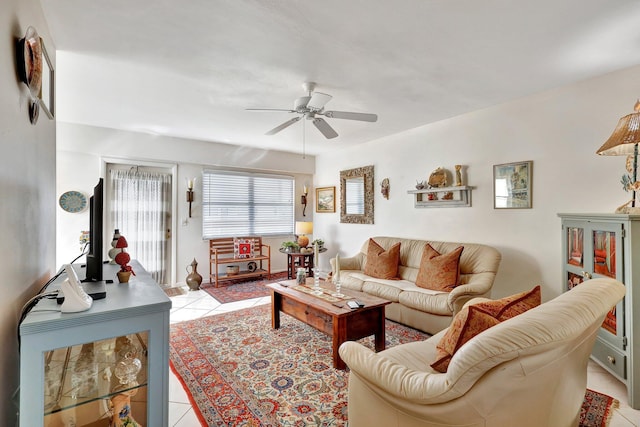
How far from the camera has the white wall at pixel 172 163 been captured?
4.16 meters

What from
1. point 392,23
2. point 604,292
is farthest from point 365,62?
point 604,292

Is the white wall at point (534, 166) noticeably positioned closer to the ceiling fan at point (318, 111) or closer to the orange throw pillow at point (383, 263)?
the orange throw pillow at point (383, 263)

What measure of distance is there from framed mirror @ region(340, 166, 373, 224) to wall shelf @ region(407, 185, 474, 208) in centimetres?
96

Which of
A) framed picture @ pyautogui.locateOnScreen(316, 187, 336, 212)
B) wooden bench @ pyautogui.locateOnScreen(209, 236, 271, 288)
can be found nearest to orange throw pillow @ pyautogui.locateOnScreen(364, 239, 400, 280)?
framed picture @ pyautogui.locateOnScreen(316, 187, 336, 212)

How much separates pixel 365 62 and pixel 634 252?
7.77ft

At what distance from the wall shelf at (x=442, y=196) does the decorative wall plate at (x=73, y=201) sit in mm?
4844

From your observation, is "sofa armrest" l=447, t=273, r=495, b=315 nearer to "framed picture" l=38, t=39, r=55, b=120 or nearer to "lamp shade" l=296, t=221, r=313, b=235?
"lamp shade" l=296, t=221, r=313, b=235

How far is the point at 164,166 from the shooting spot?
4.92 metres

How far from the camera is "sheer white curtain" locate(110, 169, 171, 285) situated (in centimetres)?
455

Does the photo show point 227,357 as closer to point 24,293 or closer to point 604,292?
point 24,293

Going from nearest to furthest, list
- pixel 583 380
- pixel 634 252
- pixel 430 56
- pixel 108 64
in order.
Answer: pixel 583 380 < pixel 634 252 < pixel 430 56 < pixel 108 64

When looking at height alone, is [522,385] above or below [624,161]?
below

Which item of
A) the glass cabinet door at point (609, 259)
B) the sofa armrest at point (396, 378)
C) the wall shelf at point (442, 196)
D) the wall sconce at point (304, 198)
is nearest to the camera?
the sofa armrest at point (396, 378)

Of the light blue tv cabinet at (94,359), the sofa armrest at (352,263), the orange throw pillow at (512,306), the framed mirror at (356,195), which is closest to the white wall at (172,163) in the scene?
the framed mirror at (356,195)
